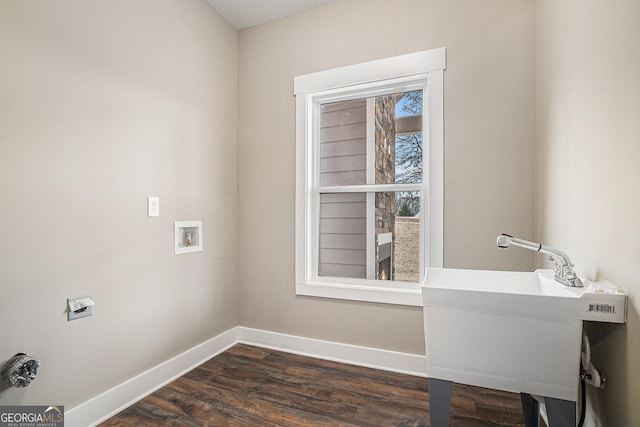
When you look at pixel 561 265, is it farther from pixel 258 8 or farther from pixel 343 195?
pixel 258 8

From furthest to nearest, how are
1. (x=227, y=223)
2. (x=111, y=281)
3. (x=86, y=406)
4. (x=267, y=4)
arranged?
1. (x=227, y=223)
2. (x=267, y=4)
3. (x=111, y=281)
4. (x=86, y=406)

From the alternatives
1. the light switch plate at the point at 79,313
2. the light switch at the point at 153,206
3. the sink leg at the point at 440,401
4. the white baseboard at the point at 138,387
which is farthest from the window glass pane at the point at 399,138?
the light switch plate at the point at 79,313

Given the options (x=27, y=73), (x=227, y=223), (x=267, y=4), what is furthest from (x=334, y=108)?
(x=27, y=73)

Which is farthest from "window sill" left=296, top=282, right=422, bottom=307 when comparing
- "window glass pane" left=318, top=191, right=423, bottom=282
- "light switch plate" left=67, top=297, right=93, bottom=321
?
"light switch plate" left=67, top=297, right=93, bottom=321

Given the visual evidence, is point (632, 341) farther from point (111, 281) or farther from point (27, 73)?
point (27, 73)

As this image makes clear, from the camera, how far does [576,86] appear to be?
54.3 inches

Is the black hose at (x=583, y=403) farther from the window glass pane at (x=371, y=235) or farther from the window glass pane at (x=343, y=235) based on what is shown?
the window glass pane at (x=343, y=235)

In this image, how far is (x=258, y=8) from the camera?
2.51m

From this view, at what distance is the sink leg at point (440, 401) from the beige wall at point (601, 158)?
52 centimetres

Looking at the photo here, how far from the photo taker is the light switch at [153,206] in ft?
6.53

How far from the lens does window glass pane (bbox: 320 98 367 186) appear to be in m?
2.48

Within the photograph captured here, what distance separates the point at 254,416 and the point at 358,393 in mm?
640

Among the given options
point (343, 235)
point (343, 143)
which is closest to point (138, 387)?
point (343, 235)

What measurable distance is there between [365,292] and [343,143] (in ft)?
3.91
